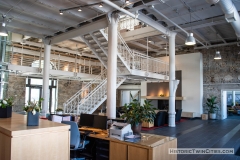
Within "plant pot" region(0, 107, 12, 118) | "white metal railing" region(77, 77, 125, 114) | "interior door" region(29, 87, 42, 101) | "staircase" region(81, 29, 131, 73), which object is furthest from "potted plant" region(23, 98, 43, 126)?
"interior door" region(29, 87, 42, 101)

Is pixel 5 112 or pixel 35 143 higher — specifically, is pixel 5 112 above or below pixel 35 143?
above

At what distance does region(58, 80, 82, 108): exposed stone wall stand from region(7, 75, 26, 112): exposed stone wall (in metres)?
2.43

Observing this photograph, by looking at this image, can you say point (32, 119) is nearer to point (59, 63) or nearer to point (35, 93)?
point (59, 63)

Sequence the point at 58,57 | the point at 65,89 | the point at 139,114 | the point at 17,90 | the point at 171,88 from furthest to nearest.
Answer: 1. the point at 65,89
2. the point at 58,57
3. the point at 17,90
4. the point at 171,88
5. the point at 139,114

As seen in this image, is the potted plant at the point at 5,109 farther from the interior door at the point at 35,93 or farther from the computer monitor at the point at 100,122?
the interior door at the point at 35,93

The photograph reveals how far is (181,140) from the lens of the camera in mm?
6531

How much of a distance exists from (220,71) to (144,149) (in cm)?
1144

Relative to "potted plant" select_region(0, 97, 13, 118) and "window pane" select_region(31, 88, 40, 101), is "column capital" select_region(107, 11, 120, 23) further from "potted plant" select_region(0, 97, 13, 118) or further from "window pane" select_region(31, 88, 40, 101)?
"window pane" select_region(31, 88, 40, 101)

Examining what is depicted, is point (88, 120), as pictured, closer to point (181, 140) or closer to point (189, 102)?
point (181, 140)

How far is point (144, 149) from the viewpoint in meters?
3.01

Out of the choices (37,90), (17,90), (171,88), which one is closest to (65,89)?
(37,90)

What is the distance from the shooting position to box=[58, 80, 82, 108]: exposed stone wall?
45.7ft

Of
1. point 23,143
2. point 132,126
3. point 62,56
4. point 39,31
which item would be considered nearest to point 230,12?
point 132,126

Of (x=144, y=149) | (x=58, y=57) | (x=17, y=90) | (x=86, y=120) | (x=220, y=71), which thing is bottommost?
(x=144, y=149)
